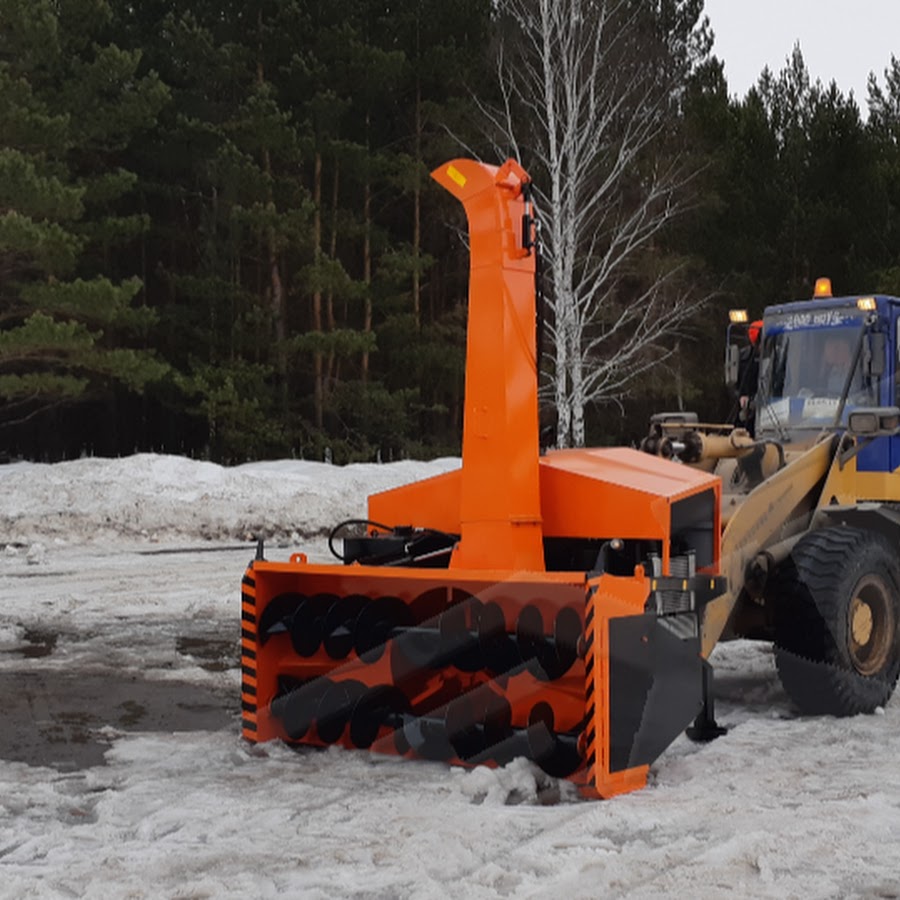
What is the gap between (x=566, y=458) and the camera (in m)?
6.40

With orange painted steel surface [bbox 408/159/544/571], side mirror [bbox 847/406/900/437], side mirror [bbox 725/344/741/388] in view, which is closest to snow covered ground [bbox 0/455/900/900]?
orange painted steel surface [bbox 408/159/544/571]

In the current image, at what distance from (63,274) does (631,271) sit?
464 inches

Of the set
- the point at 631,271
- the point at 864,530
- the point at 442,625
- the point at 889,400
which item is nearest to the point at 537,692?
the point at 442,625

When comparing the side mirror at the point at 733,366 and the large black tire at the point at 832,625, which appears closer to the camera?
the large black tire at the point at 832,625

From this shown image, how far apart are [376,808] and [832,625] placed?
2.81m

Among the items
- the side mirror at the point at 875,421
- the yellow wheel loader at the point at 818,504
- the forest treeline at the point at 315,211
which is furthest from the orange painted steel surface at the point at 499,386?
the forest treeline at the point at 315,211

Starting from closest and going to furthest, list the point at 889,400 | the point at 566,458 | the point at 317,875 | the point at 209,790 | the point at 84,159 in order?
the point at 317,875, the point at 209,790, the point at 566,458, the point at 889,400, the point at 84,159

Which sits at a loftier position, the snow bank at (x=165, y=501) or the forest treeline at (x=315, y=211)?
the forest treeline at (x=315, y=211)

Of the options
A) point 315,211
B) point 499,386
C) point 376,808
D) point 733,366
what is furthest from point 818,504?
point 315,211

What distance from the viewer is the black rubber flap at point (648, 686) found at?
212 inches

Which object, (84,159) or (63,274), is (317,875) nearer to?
(63,274)

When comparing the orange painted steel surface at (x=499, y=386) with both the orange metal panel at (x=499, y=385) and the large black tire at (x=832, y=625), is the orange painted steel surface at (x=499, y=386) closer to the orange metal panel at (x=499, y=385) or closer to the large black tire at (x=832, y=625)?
the orange metal panel at (x=499, y=385)

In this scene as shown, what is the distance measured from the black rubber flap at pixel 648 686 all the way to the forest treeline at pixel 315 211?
19113mm

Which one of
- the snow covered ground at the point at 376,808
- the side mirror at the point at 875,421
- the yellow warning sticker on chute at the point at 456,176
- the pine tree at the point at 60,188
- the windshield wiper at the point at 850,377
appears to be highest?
the pine tree at the point at 60,188
